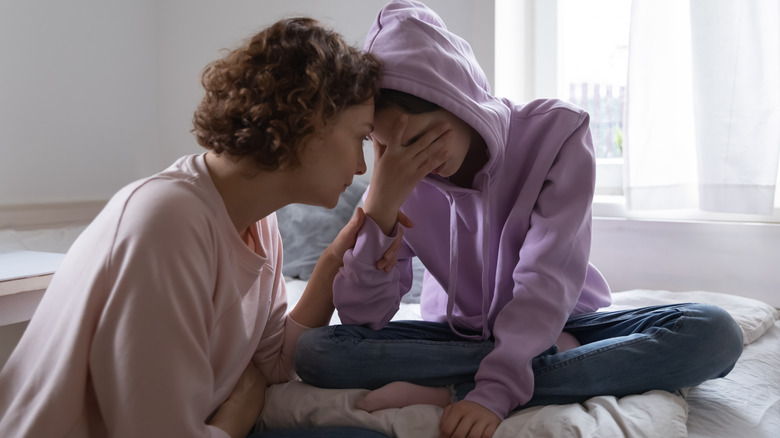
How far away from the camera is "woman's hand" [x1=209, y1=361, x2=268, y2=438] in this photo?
955mm

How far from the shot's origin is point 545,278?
3.35 ft

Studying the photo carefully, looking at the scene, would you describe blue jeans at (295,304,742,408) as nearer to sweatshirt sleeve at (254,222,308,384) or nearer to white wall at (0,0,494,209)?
sweatshirt sleeve at (254,222,308,384)

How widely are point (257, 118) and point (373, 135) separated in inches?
9.6

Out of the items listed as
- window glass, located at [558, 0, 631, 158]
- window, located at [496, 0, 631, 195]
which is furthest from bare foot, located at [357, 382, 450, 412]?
window glass, located at [558, 0, 631, 158]

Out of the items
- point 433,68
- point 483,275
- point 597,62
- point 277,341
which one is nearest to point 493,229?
point 483,275

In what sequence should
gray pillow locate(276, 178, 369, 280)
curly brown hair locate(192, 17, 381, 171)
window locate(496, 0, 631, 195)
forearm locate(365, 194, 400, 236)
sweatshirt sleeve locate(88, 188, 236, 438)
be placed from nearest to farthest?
sweatshirt sleeve locate(88, 188, 236, 438) < curly brown hair locate(192, 17, 381, 171) < forearm locate(365, 194, 400, 236) < gray pillow locate(276, 178, 369, 280) < window locate(496, 0, 631, 195)

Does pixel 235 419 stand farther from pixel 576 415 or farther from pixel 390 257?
pixel 576 415

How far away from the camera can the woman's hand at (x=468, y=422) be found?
35.0 inches

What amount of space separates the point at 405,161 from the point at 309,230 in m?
0.99

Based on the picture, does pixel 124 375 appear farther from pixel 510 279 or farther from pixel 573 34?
pixel 573 34

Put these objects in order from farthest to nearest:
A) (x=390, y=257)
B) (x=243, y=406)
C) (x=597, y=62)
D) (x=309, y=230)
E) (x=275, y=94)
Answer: (x=597, y=62)
(x=309, y=230)
(x=390, y=257)
(x=243, y=406)
(x=275, y=94)

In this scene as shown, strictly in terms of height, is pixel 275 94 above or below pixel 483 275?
above

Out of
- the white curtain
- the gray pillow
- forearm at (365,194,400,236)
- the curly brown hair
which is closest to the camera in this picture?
the curly brown hair

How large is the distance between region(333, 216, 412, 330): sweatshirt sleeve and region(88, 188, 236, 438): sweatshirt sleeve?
35 centimetres
